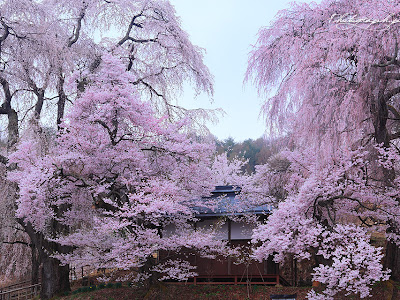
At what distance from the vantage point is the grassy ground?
31.2 feet

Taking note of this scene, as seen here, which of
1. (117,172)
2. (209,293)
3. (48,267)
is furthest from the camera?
(48,267)

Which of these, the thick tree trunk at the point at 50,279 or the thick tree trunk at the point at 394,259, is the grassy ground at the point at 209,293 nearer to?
the thick tree trunk at the point at 394,259

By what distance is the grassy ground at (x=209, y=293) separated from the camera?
9.52 metres

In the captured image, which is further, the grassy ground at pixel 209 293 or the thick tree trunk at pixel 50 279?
the thick tree trunk at pixel 50 279

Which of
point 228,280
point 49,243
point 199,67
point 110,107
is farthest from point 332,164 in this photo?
point 49,243

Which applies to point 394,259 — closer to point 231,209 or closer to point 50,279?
point 231,209

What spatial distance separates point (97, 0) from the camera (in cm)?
1271

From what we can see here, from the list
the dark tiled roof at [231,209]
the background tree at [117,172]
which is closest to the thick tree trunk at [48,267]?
the background tree at [117,172]

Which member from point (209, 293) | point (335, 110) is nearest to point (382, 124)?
point (335, 110)

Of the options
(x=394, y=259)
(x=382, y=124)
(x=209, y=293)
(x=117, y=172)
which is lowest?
(x=209, y=293)

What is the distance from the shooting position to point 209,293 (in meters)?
10.4

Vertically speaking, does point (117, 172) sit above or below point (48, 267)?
above

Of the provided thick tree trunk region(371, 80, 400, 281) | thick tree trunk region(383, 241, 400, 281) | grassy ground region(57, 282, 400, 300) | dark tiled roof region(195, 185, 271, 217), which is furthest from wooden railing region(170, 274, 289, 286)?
thick tree trunk region(371, 80, 400, 281)

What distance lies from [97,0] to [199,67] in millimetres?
3672
